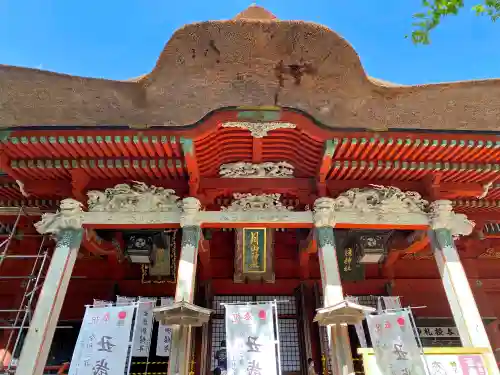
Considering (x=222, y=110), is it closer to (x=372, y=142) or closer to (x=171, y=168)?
(x=171, y=168)

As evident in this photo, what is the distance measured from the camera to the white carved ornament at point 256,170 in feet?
30.7

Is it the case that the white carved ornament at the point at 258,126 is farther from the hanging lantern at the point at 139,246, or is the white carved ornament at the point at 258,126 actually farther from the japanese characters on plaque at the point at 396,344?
the japanese characters on plaque at the point at 396,344

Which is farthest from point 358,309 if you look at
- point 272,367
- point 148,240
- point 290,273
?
point 148,240

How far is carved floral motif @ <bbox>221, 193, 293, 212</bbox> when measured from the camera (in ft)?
29.6

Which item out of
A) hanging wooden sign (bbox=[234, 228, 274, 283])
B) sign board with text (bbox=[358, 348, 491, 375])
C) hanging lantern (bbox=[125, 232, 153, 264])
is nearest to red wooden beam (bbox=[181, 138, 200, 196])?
hanging wooden sign (bbox=[234, 228, 274, 283])

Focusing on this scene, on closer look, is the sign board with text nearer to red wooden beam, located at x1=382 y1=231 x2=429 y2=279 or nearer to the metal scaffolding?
red wooden beam, located at x1=382 y1=231 x2=429 y2=279

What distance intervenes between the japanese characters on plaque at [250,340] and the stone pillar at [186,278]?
94cm

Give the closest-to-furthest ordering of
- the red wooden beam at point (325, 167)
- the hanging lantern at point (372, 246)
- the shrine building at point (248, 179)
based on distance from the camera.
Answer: the shrine building at point (248, 179)
the red wooden beam at point (325, 167)
the hanging lantern at point (372, 246)

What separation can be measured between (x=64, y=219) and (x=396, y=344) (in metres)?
6.84

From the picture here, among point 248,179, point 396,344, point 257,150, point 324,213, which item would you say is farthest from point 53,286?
point 396,344

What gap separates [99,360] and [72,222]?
3027 millimetres

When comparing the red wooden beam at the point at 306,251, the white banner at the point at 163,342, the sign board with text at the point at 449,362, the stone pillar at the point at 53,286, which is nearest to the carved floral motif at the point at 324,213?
the red wooden beam at the point at 306,251

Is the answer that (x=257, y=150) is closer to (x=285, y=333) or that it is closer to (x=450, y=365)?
(x=285, y=333)

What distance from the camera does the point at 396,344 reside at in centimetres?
677
